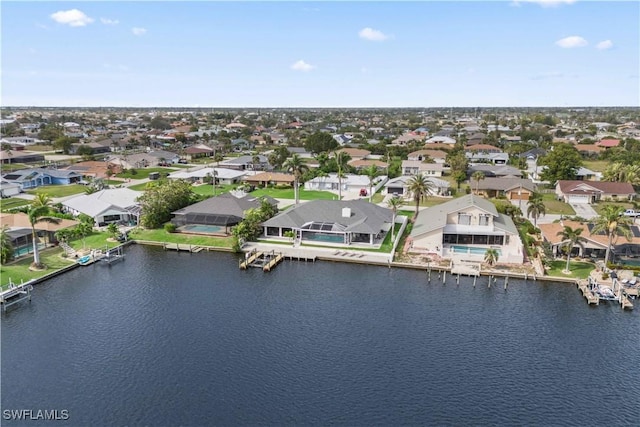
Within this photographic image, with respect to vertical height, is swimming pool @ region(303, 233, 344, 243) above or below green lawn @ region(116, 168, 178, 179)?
below

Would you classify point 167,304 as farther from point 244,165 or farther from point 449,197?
point 244,165

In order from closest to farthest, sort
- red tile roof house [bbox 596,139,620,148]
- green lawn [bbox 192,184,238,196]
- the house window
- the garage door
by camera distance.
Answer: the house window, the garage door, green lawn [bbox 192,184,238,196], red tile roof house [bbox 596,139,620,148]

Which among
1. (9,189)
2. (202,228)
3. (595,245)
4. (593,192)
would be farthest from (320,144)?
(595,245)

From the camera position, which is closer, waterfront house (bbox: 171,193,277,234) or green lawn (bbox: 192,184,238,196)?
waterfront house (bbox: 171,193,277,234)

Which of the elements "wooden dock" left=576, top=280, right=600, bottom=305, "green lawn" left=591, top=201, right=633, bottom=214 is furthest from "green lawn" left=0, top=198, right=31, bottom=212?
"green lawn" left=591, top=201, right=633, bottom=214

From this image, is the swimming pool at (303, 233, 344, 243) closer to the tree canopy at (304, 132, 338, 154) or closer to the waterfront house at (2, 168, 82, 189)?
the waterfront house at (2, 168, 82, 189)

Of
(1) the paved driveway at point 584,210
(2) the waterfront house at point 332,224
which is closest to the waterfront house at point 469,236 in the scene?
(2) the waterfront house at point 332,224

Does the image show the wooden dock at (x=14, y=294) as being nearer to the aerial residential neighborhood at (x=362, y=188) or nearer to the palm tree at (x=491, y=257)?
the aerial residential neighborhood at (x=362, y=188)
